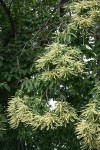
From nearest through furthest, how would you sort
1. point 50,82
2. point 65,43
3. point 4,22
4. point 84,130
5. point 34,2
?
point 84,130
point 50,82
point 65,43
point 4,22
point 34,2

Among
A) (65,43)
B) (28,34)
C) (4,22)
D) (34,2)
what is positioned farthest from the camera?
(34,2)

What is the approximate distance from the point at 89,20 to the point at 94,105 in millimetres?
558

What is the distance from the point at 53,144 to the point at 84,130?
1875 mm

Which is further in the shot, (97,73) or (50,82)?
(97,73)

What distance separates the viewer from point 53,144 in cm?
418

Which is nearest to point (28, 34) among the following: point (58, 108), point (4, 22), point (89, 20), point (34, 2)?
point (4, 22)

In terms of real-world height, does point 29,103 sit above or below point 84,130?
above

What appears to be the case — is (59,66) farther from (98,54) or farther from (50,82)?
(98,54)

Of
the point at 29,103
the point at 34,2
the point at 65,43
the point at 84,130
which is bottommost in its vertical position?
the point at 84,130

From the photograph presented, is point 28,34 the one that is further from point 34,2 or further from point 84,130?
point 84,130

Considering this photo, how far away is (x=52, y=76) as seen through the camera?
8.13 ft

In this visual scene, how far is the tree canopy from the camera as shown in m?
2.43

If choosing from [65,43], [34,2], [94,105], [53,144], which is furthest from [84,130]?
[34,2]

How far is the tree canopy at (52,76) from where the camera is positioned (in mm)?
2430
